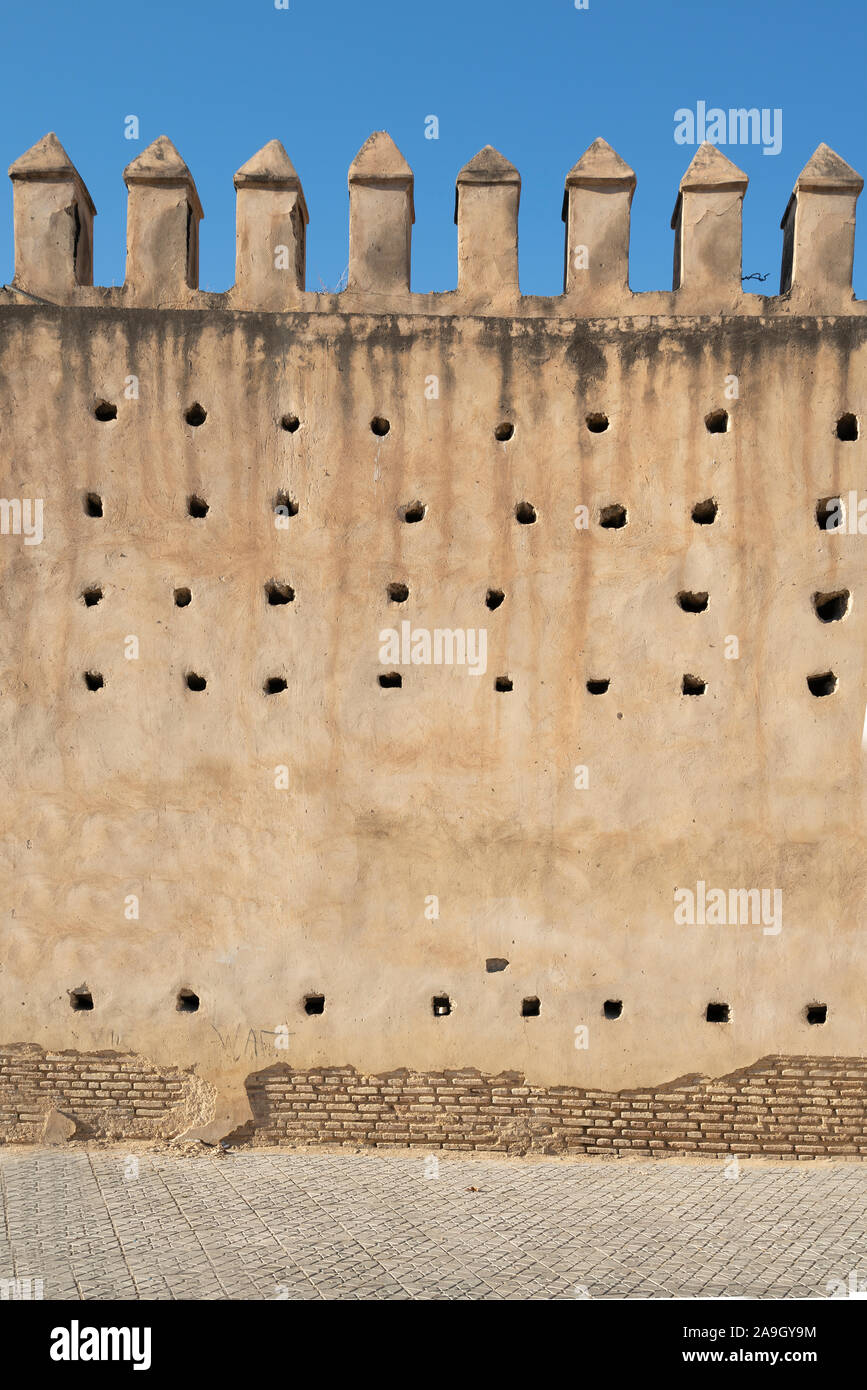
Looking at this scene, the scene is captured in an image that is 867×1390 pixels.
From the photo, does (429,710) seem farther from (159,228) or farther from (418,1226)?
(159,228)

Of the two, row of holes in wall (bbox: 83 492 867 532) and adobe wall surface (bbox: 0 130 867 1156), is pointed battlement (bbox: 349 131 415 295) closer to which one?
adobe wall surface (bbox: 0 130 867 1156)

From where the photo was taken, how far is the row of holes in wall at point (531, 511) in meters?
6.26

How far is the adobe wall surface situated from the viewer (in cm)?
616

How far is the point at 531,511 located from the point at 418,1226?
13.5ft

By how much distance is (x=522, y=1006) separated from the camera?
Answer: 618 centimetres

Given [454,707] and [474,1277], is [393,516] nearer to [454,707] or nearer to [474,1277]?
[454,707]

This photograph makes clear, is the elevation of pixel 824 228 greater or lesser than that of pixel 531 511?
greater

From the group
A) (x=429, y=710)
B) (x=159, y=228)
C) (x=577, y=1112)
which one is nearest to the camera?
(x=577, y=1112)

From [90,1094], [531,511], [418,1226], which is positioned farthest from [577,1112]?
[531,511]

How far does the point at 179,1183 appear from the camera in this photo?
5.66 m

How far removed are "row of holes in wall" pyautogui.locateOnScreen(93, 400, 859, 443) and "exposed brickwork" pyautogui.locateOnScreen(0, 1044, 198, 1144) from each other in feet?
13.1

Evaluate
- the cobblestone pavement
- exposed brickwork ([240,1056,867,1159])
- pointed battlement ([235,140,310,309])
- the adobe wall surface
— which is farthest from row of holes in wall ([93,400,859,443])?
the cobblestone pavement

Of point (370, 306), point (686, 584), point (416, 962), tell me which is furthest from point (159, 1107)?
point (370, 306)

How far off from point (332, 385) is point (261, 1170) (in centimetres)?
474
